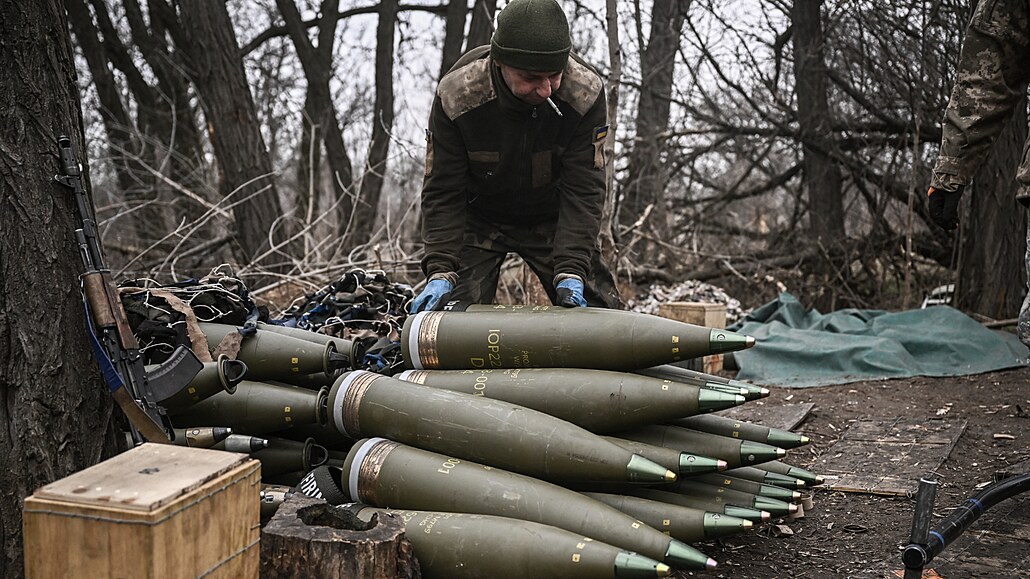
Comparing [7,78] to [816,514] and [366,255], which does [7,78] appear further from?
[366,255]

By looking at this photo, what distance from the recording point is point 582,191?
382 centimetres

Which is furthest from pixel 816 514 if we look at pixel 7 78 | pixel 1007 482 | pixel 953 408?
pixel 7 78

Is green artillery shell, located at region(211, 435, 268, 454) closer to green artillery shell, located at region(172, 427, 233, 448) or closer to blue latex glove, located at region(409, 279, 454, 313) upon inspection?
green artillery shell, located at region(172, 427, 233, 448)

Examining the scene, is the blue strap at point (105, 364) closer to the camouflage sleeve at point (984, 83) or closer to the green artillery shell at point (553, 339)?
the green artillery shell at point (553, 339)

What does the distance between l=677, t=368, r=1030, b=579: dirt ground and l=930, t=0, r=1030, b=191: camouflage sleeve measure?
4.64ft

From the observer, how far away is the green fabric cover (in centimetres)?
609

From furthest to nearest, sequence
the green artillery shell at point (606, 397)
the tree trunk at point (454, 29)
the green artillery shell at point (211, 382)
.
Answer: the tree trunk at point (454, 29) < the green artillery shell at point (211, 382) < the green artillery shell at point (606, 397)

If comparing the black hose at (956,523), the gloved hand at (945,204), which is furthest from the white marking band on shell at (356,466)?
the gloved hand at (945,204)

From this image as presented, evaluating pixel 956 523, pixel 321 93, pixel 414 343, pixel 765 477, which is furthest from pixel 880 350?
pixel 321 93

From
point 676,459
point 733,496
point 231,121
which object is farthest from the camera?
point 231,121

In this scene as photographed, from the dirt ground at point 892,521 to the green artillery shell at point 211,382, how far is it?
1.81m

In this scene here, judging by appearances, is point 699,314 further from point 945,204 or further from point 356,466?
point 356,466

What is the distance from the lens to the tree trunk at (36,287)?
→ 8.20ft

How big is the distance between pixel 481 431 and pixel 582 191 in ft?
4.92
